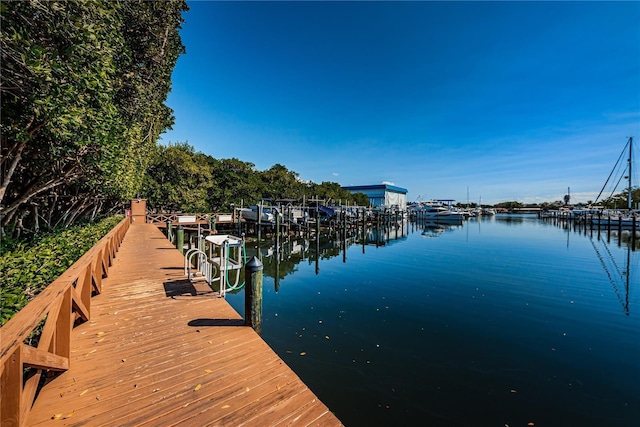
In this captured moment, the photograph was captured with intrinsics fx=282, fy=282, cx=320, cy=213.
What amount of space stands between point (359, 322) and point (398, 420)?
12.1 feet

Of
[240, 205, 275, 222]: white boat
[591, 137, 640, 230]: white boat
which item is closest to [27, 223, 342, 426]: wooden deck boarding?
[240, 205, 275, 222]: white boat

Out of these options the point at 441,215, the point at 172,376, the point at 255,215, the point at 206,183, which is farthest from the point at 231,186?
the point at 441,215

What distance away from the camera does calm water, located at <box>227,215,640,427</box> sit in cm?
493

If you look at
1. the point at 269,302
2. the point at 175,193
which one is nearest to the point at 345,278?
the point at 269,302

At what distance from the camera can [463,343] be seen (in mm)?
7094

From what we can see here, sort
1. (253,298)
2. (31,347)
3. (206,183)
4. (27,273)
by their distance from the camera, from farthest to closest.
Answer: (206,183)
(253,298)
(27,273)
(31,347)

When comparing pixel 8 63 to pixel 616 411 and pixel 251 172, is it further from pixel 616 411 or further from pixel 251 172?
pixel 251 172

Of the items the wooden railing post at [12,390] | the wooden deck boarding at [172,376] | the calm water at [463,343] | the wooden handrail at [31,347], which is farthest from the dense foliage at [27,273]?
the calm water at [463,343]

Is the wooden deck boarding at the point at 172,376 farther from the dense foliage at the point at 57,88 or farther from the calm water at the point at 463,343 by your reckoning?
the dense foliage at the point at 57,88

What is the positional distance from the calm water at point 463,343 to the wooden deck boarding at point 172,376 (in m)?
2.28

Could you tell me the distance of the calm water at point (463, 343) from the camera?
16.2 feet

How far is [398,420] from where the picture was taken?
183 inches

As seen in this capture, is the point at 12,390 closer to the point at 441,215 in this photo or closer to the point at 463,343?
the point at 463,343

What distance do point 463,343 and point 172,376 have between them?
263 inches
